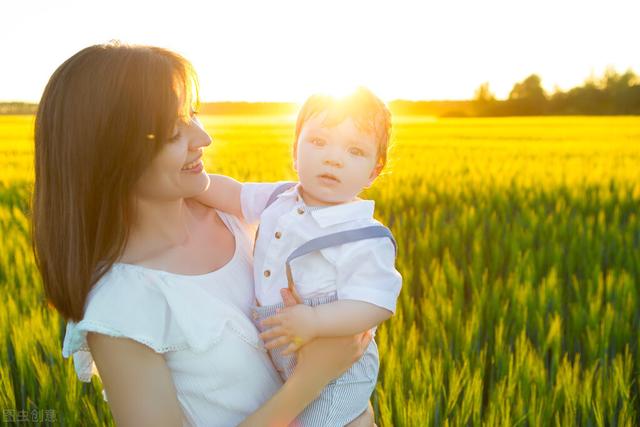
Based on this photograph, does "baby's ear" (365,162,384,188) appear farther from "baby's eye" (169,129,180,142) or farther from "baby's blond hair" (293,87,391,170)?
"baby's eye" (169,129,180,142)

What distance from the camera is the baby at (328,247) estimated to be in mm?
1199

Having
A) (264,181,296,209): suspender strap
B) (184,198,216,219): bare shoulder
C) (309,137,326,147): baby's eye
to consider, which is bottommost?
(184,198,216,219): bare shoulder

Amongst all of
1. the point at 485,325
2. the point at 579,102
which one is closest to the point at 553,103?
the point at 579,102

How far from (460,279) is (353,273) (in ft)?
4.46

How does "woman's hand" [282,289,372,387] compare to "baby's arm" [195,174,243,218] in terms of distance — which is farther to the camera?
"baby's arm" [195,174,243,218]

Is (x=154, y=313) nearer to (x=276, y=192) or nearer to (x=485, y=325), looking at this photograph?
(x=276, y=192)

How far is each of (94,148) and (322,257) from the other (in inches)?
17.1

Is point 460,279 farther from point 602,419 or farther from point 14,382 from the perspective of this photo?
point 14,382

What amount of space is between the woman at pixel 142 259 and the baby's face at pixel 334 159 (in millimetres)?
229

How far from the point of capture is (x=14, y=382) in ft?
6.29

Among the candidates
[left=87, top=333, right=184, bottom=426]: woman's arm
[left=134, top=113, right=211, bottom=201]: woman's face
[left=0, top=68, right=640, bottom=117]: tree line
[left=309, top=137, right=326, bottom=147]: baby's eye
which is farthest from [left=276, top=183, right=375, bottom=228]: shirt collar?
[left=0, top=68, right=640, bottom=117]: tree line

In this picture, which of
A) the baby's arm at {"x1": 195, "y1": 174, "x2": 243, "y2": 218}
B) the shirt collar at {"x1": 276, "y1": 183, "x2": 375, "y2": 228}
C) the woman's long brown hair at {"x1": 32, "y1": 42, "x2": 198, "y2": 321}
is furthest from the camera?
the baby's arm at {"x1": 195, "y1": 174, "x2": 243, "y2": 218}

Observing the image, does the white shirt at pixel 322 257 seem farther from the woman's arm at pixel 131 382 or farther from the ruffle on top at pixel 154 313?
the woman's arm at pixel 131 382

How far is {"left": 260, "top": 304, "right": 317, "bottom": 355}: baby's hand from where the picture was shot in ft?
3.83
